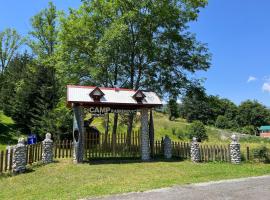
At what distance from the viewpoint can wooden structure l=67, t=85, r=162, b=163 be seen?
16797 millimetres

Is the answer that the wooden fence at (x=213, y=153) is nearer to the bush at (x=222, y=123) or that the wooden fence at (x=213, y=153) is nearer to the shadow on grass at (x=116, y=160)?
the shadow on grass at (x=116, y=160)

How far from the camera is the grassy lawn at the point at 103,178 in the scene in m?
10.1

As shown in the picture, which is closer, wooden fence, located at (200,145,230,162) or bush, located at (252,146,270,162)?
wooden fence, located at (200,145,230,162)

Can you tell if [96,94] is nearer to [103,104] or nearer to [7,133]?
[103,104]

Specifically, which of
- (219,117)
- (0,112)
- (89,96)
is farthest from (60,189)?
(219,117)

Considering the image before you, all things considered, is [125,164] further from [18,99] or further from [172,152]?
[18,99]

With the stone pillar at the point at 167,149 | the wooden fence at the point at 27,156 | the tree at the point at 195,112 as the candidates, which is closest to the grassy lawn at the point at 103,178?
the wooden fence at the point at 27,156

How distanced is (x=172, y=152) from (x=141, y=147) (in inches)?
105

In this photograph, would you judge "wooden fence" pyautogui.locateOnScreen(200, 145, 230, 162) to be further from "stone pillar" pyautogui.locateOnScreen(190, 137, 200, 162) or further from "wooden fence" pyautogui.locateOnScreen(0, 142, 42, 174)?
"wooden fence" pyautogui.locateOnScreen(0, 142, 42, 174)

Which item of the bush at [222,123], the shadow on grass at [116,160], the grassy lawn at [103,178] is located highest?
the bush at [222,123]

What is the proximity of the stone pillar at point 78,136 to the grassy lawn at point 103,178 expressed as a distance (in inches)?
25.4

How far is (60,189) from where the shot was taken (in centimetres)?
1040

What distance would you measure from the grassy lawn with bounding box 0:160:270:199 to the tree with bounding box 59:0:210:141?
8.04 metres

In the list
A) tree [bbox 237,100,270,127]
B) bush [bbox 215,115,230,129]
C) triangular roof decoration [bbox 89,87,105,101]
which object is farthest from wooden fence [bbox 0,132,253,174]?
tree [bbox 237,100,270,127]
